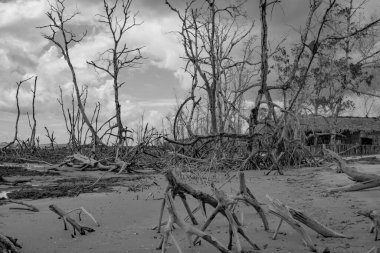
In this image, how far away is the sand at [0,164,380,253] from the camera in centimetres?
296

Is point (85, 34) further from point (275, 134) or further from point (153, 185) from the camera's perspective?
point (153, 185)

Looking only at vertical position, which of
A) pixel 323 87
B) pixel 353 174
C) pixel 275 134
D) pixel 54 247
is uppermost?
pixel 323 87

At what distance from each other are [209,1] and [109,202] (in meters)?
12.5

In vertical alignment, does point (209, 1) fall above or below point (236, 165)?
above

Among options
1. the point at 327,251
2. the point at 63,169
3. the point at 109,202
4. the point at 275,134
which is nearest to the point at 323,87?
the point at 275,134

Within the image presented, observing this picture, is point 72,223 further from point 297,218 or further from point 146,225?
point 297,218

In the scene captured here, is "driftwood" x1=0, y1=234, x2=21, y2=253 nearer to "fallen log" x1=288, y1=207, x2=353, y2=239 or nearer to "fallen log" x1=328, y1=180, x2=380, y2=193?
"fallen log" x1=288, y1=207, x2=353, y2=239

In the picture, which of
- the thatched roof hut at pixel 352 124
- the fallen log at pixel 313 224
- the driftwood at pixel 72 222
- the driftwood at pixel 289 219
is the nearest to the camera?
the driftwood at pixel 289 219

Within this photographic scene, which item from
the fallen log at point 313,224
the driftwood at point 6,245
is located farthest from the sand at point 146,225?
the driftwood at point 6,245

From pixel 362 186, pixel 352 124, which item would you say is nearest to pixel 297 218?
pixel 362 186

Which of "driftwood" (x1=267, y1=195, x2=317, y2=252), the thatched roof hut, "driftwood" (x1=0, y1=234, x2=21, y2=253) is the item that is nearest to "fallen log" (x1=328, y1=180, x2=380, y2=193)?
"driftwood" (x1=267, y1=195, x2=317, y2=252)

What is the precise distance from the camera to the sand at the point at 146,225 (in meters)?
2.96

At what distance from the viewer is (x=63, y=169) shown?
10.4 meters

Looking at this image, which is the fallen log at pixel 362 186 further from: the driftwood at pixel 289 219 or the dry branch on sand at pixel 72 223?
the dry branch on sand at pixel 72 223
